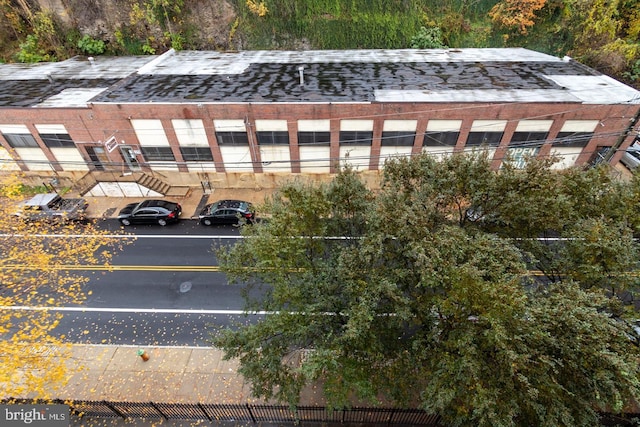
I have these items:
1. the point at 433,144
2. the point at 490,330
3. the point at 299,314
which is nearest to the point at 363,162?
the point at 433,144

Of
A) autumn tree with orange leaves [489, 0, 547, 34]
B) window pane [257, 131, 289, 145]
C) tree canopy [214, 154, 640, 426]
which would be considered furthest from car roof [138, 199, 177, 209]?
autumn tree with orange leaves [489, 0, 547, 34]

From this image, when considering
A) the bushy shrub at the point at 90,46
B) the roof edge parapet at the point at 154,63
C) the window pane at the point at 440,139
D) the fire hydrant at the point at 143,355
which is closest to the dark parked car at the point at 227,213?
the fire hydrant at the point at 143,355

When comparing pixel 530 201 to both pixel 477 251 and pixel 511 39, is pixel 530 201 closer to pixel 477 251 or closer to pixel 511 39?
pixel 477 251

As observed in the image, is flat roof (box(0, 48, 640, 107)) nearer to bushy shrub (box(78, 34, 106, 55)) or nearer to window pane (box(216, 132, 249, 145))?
window pane (box(216, 132, 249, 145))

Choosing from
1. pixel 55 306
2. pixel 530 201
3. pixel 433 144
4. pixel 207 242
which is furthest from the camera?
pixel 433 144

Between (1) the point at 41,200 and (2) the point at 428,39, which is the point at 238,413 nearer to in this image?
(1) the point at 41,200

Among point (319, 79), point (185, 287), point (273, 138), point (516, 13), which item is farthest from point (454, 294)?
point (516, 13)

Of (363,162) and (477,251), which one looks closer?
(477,251)
